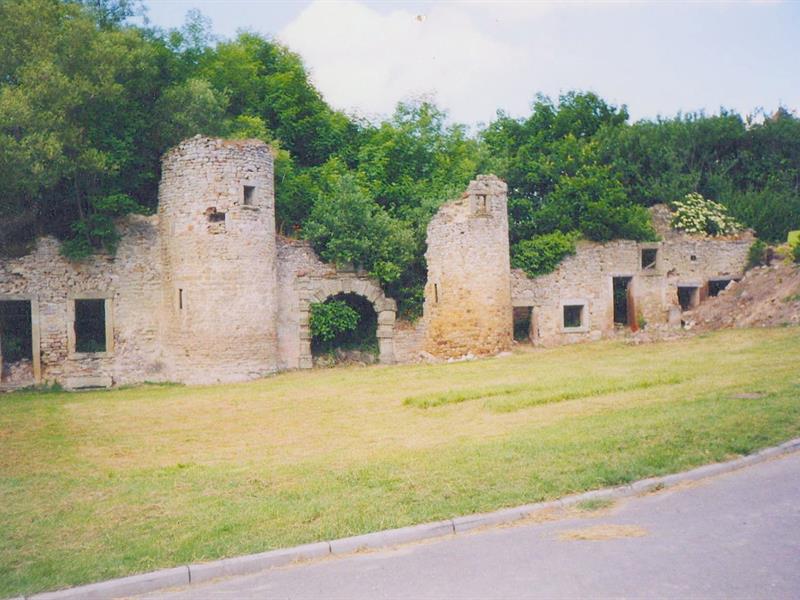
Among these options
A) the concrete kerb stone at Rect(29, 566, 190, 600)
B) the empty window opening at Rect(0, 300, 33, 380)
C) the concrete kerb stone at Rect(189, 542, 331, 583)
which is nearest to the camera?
the concrete kerb stone at Rect(29, 566, 190, 600)

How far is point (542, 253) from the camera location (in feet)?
69.8

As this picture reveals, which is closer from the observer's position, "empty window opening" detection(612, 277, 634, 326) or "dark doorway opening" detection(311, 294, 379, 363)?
"dark doorway opening" detection(311, 294, 379, 363)

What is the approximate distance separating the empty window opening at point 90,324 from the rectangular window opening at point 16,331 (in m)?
1.04

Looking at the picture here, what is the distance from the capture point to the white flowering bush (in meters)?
23.1

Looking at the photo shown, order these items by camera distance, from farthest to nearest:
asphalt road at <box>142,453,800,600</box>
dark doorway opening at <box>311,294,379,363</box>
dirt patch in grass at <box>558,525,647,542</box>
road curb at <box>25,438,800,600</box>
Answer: dark doorway opening at <box>311,294,379,363</box> < dirt patch in grass at <box>558,525,647,542</box> < road curb at <box>25,438,800,600</box> < asphalt road at <box>142,453,800,600</box>

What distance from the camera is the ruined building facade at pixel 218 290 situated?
1684 centimetres

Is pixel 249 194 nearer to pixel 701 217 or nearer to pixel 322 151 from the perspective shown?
pixel 322 151

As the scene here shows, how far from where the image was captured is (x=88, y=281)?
687 inches

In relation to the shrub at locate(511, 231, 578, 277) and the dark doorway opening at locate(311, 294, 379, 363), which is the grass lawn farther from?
the shrub at locate(511, 231, 578, 277)

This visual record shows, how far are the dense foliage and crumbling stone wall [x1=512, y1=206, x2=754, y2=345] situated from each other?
568mm

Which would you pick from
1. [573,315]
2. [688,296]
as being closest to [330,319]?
[573,315]

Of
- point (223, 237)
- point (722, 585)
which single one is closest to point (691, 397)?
point (722, 585)

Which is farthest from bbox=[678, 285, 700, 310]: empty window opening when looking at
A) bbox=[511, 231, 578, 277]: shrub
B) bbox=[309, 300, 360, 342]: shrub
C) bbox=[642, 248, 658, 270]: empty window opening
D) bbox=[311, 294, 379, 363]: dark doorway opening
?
bbox=[309, 300, 360, 342]: shrub

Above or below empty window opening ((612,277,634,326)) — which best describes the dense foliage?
above
